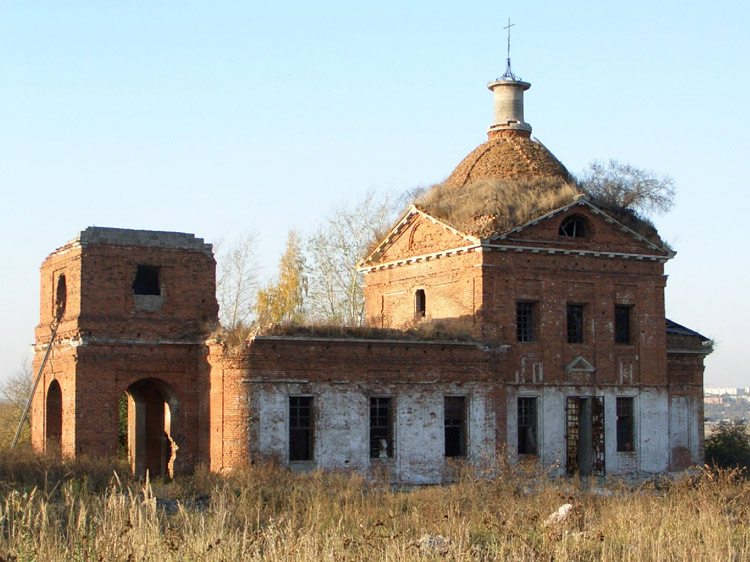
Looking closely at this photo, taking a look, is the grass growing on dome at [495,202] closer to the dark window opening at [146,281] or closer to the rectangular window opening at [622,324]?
the rectangular window opening at [622,324]

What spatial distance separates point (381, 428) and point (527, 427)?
4.17 meters

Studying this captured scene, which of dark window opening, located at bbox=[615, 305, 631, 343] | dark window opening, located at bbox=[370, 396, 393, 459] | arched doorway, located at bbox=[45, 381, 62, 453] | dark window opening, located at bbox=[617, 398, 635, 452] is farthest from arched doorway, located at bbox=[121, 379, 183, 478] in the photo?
dark window opening, located at bbox=[615, 305, 631, 343]

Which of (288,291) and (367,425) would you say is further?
(288,291)

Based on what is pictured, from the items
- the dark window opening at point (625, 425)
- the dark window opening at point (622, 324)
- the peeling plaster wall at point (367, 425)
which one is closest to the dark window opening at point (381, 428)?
the peeling plaster wall at point (367, 425)

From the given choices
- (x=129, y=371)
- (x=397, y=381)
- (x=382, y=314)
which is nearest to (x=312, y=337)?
(x=397, y=381)

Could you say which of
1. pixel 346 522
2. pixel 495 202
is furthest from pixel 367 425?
pixel 346 522

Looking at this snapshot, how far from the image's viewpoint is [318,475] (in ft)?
66.2

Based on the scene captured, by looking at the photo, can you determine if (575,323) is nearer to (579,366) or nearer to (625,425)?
(579,366)

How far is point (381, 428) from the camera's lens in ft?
82.3

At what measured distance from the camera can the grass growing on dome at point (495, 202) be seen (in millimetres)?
27109

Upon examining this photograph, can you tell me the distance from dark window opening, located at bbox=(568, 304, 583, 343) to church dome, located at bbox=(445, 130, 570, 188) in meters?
3.80

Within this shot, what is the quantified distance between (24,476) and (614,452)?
47.5 feet

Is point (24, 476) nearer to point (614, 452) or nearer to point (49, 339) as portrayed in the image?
point (49, 339)

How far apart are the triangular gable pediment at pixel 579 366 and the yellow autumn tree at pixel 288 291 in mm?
16615
